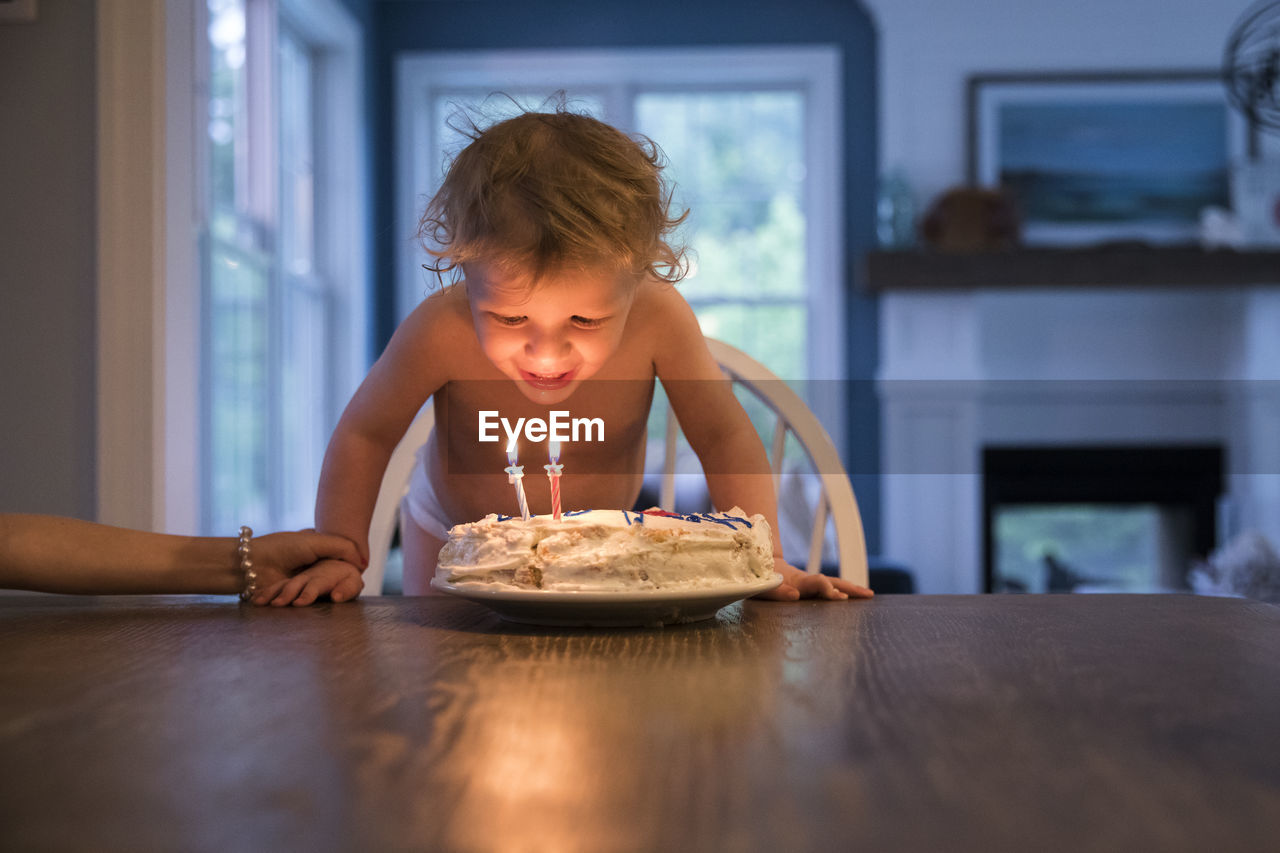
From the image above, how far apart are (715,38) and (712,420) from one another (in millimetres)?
3720

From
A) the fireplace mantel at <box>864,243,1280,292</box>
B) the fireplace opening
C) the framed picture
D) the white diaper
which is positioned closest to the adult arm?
the white diaper

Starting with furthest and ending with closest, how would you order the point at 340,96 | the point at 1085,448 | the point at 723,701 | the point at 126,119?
the point at 1085,448 < the point at 340,96 < the point at 126,119 < the point at 723,701

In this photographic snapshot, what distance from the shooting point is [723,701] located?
1.48ft

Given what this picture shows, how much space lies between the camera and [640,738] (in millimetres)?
388

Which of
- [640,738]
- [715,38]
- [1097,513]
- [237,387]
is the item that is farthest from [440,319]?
[1097,513]

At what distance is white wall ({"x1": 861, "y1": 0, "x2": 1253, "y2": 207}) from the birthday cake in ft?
13.0

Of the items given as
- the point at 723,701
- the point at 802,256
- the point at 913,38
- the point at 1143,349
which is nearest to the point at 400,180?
the point at 802,256

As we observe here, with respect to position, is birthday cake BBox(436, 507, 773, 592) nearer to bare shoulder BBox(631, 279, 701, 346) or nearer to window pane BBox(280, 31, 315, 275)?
bare shoulder BBox(631, 279, 701, 346)

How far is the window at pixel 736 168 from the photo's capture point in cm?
443

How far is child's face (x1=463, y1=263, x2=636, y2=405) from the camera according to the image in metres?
0.94

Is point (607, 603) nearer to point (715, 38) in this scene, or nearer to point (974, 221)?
point (974, 221)

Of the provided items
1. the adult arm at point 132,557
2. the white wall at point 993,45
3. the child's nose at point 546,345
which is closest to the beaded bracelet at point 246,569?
the adult arm at point 132,557

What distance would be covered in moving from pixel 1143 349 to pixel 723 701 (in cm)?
458

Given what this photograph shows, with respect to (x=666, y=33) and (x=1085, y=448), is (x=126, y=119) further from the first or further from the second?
(x=1085, y=448)
